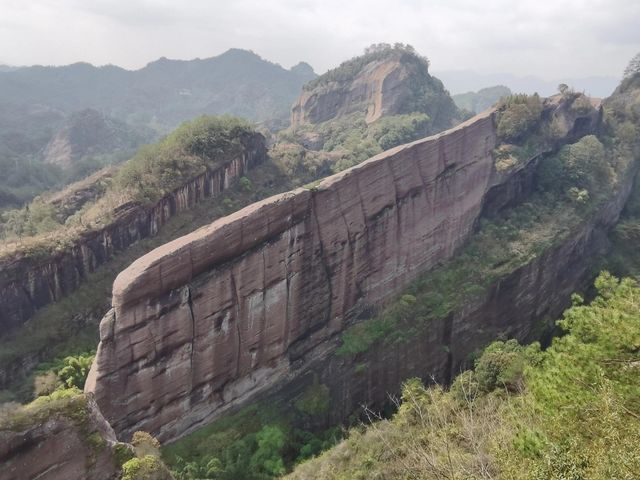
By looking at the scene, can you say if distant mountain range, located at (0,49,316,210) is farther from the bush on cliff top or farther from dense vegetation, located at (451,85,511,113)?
dense vegetation, located at (451,85,511,113)

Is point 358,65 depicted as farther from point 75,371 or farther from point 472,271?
point 75,371

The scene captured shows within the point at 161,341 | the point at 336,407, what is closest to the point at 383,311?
the point at 336,407

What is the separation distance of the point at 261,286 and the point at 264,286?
0.15 m

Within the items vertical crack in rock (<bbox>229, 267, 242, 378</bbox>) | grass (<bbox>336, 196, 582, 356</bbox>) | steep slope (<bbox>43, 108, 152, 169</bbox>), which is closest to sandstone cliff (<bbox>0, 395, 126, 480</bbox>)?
vertical crack in rock (<bbox>229, 267, 242, 378</bbox>)

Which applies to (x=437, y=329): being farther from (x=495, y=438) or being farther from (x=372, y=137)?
(x=372, y=137)

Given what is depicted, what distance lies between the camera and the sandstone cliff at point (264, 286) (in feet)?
52.0

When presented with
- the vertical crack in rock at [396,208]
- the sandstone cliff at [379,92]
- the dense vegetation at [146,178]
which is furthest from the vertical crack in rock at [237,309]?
the sandstone cliff at [379,92]

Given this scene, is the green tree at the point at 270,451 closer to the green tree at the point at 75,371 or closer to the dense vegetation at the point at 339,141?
the green tree at the point at 75,371

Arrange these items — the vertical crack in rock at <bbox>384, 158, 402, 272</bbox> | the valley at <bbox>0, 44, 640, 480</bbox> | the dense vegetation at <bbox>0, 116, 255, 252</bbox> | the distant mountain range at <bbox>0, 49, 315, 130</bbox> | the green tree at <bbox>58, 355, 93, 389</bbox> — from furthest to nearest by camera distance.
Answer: the distant mountain range at <bbox>0, 49, 315, 130</bbox>, the dense vegetation at <bbox>0, 116, 255, 252</bbox>, the vertical crack in rock at <bbox>384, 158, 402, 272</bbox>, the green tree at <bbox>58, 355, 93, 389</bbox>, the valley at <bbox>0, 44, 640, 480</bbox>

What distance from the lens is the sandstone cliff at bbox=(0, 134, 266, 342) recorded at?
21.3 meters

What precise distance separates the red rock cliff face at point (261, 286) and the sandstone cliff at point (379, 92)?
4088 cm

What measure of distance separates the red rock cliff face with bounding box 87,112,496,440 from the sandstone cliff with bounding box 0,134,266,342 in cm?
845

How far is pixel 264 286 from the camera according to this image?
18578 mm

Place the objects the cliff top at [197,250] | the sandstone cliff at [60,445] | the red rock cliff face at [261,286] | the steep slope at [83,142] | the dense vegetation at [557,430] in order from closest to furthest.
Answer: the dense vegetation at [557,430], the sandstone cliff at [60,445], the cliff top at [197,250], the red rock cliff face at [261,286], the steep slope at [83,142]
